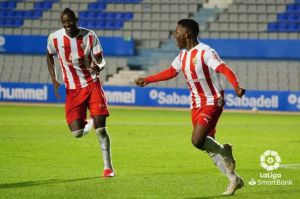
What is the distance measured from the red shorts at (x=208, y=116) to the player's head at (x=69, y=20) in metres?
2.63

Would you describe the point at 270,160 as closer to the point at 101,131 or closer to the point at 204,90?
the point at 101,131

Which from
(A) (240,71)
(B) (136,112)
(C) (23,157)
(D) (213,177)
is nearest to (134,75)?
(A) (240,71)

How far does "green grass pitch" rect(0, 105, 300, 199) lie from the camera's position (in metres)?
10.3

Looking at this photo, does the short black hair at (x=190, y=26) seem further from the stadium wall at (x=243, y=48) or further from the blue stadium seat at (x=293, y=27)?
the blue stadium seat at (x=293, y=27)

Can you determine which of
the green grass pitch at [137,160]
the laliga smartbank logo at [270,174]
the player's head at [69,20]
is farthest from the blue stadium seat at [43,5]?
the player's head at [69,20]

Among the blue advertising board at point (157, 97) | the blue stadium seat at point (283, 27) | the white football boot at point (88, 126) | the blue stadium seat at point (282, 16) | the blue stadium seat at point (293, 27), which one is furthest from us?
→ the blue stadium seat at point (282, 16)

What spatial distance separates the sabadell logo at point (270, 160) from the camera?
13141mm

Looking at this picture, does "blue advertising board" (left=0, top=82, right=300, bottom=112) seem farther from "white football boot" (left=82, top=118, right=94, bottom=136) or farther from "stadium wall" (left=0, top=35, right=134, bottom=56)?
"white football boot" (left=82, top=118, right=94, bottom=136)

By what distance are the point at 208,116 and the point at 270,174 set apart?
2230mm

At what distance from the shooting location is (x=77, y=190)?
1027 centimetres

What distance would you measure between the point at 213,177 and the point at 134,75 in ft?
90.2

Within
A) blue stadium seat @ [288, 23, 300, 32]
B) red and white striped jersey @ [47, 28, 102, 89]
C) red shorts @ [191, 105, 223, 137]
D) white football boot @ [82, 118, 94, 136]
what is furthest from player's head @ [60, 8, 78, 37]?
blue stadium seat @ [288, 23, 300, 32]

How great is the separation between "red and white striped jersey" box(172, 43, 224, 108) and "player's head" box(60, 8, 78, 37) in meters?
2.23

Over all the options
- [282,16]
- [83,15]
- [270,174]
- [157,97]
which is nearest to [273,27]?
[282,16]
